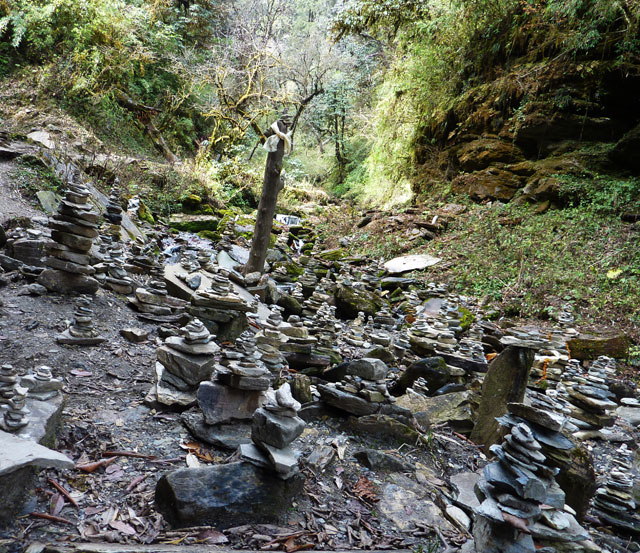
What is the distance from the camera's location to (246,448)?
2324mm

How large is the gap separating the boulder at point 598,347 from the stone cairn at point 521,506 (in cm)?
521

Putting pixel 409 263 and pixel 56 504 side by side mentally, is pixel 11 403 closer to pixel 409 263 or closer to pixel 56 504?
pixel 56 504

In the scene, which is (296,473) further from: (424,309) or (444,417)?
(424,309)

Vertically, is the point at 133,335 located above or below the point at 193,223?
below

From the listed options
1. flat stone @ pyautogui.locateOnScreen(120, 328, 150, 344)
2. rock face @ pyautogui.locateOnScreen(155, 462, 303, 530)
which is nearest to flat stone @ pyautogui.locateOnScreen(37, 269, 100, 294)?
flat stone @ pyautogui.locateOnScreen(120, 328, 150, 344)

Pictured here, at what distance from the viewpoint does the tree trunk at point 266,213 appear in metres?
8.41

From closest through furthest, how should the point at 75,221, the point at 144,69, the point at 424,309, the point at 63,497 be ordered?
1. the point at 63,497
2. the point at 75,221
3. the point at 424,309
4. the point at 144,69

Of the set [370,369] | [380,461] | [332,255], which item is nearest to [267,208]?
[332,255]

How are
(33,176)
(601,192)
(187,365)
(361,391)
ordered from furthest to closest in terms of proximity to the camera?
1. (601,192)
2. (33,176)
3. (361,391)
4. (187,365)

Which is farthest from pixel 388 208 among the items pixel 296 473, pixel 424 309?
pixel 296 473

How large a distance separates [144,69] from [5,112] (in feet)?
26.3

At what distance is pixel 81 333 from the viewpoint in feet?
11.9

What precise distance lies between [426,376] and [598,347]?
3699 millimetres

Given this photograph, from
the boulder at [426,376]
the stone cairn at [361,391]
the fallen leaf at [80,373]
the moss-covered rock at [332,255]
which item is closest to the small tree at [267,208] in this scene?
the moss-covered rock at [332,255]
